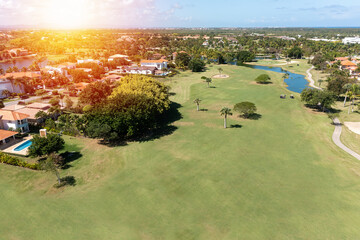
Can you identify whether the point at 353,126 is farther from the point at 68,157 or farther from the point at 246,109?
the point at 68,157

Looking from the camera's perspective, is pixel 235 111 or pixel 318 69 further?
pixel 318 69

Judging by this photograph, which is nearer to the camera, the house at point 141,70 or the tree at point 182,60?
the house at point 141,70

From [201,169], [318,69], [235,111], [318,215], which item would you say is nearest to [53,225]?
[201,169]

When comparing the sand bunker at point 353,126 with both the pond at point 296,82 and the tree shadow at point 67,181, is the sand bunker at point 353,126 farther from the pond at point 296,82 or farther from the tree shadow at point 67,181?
the tree shadow at point 67,181

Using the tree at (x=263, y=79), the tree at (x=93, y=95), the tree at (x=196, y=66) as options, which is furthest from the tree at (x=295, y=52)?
the tree at (x=93, y=95)

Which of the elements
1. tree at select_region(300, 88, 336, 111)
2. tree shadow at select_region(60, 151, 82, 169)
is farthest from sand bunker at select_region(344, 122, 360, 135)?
tree shadow at select_region(60, 151, 82, 169)

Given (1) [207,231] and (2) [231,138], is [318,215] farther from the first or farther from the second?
(2) [231,138]

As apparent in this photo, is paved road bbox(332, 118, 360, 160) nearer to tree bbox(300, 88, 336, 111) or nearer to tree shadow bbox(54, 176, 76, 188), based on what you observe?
tree bbox(300, 88, 336, 111)
